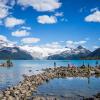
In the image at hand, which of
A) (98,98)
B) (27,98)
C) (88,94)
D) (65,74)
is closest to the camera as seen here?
(98,98)

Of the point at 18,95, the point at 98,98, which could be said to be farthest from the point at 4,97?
the point at 98,98

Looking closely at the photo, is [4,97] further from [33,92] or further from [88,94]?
[88,94]

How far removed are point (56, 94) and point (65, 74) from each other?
39.8 metres

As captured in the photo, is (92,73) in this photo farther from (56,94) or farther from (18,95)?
(18,95)

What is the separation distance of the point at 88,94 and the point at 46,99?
9.13 metres

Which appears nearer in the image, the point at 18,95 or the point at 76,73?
the point at 18,95

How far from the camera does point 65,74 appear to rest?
86.2 meters

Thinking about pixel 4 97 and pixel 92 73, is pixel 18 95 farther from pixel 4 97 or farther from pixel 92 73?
pixel 92 73

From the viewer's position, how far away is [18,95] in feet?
140

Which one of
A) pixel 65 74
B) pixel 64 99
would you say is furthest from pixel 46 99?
pixel 65 74

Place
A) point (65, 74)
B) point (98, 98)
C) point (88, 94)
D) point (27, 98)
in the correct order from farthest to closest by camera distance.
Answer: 1. point (65, 74)
2. point (88, 94)
3. point (27, 98)
4. point (98, 98)

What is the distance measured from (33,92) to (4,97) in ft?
30.7

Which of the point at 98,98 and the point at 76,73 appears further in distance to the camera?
the point at 76,73

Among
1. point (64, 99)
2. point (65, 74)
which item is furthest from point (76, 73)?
point (64, 99)
